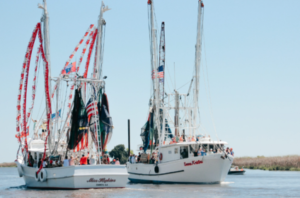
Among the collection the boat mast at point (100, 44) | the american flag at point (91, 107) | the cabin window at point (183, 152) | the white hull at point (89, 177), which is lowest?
the white hull at point (89, 177)

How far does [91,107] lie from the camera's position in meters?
41.7

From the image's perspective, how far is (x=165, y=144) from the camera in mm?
52688

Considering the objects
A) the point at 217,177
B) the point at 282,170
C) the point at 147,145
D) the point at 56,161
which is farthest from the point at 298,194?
the point at 282,170

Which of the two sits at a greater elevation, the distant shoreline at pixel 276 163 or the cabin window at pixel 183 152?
the cabin window at pixel 183 152

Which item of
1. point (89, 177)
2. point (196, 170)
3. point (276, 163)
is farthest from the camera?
point (276, 163)

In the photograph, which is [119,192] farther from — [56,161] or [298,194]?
[298,194]

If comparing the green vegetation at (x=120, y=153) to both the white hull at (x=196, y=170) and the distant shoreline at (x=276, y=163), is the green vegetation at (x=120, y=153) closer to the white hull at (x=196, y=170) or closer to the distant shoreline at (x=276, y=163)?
the distant shoreline at (x=276, y=163)

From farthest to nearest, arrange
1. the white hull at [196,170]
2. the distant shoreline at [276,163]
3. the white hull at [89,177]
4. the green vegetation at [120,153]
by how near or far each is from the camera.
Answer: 1. the green vegetation at [120,153]
2. the distant shoreline at [276,163]
3. the white hull at [196,170]
4. the white hull at [89,177]

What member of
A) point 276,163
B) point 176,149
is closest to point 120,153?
point 276,163

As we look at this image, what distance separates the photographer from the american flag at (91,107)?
135ft

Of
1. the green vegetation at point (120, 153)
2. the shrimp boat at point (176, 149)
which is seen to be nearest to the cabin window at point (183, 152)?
the shrimp boat at point (176, 149)

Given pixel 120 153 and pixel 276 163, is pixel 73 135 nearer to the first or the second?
pixel 276 163

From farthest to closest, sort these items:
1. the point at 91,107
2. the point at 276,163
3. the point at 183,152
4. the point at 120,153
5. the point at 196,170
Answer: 1. the point at 120,153
2. the point at 276,163
3. the point at 183,152
4. the point at 196,170
5. the point at 91,107

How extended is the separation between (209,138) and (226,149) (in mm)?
1961
